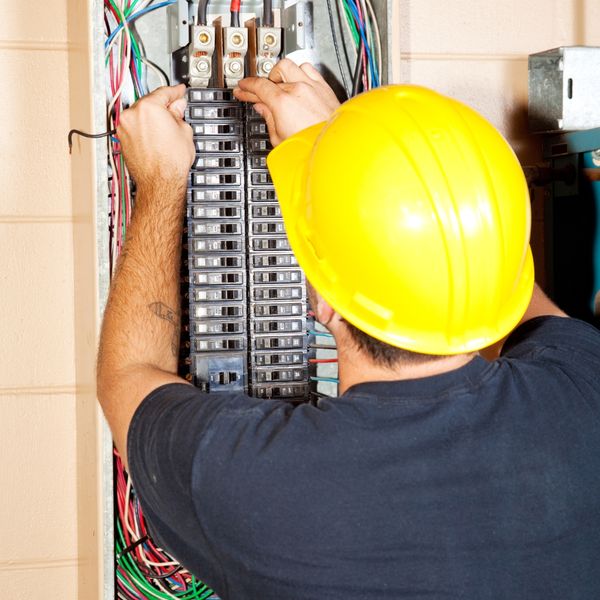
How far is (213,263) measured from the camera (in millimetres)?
1298

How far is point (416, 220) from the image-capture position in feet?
3.00

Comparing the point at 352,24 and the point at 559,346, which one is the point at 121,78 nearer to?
the point at 352,24

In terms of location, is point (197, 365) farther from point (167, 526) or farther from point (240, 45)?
point (240, 45)

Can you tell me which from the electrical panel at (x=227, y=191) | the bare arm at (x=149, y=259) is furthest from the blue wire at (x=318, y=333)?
the bare arm at (x=149, y=259)

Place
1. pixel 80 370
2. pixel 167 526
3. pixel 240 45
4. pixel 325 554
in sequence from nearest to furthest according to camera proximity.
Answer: pixel 325 554 → pixel 167 526 → pixel 240 45 → pixel 80 370

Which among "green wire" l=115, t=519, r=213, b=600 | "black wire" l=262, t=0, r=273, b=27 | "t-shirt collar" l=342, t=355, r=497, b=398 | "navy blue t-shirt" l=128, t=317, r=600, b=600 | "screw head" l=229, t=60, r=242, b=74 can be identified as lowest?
"green wire" l=115, t=519, r=213, b=600

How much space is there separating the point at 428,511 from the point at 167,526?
1.04 ft

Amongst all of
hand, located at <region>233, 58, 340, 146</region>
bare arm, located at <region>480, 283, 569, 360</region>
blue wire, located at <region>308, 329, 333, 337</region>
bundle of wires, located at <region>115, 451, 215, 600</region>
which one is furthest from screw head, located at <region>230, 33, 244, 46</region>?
bundle of wires, located at <region>115, 451, 215, 600</region>

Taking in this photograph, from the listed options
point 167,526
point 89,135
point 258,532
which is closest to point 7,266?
point 89,135

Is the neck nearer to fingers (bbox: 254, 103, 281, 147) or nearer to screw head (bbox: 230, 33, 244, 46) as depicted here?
fingers (bbox: 254, 103, 281, 147)

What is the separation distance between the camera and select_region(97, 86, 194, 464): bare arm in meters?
1.10

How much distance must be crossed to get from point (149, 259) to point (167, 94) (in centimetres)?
26

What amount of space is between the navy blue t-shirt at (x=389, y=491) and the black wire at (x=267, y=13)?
693mm

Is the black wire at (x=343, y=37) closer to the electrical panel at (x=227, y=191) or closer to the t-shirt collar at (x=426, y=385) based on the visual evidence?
the electrical panel at (x=227, y=191)
